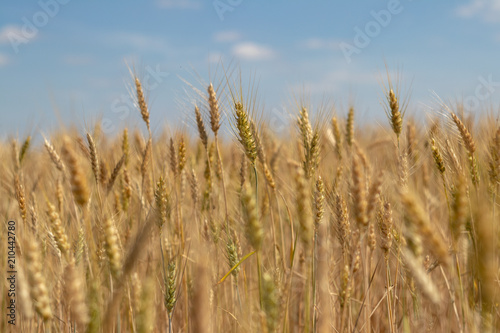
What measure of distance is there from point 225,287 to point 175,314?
1.24 feet

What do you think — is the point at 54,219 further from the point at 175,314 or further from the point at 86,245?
the point at 175,314

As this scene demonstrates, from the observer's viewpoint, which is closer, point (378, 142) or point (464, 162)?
point (464, 162)

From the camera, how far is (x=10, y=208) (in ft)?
9.68

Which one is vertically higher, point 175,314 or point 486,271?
point 486,271

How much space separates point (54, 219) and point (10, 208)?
1768 mm

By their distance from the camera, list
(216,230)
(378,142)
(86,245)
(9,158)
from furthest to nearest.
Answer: (378,142) → (9,158) → (216,230) → (86,245)

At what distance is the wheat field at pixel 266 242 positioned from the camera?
1059 millimetres

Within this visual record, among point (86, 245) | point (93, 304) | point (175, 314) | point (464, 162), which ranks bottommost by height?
point (175, 314)

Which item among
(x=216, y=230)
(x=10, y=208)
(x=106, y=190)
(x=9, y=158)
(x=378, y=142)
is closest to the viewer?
(x=106, y=190)

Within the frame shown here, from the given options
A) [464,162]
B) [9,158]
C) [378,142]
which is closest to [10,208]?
[9,158]

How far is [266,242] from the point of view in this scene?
342 centimetres

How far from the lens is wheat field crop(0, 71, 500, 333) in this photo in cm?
106

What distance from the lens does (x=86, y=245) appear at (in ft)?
6.16

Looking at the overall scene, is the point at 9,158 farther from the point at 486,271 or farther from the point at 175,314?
the point at 486,271
